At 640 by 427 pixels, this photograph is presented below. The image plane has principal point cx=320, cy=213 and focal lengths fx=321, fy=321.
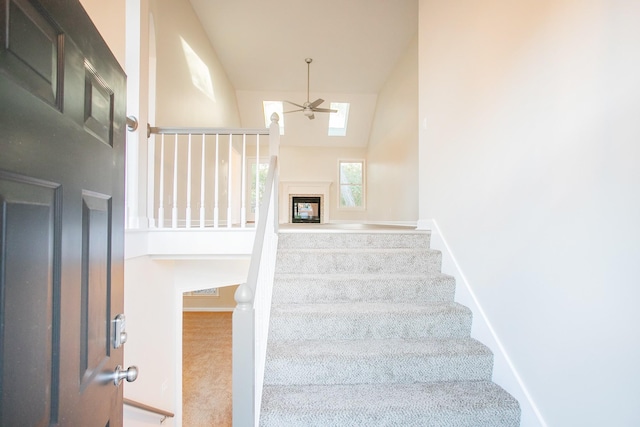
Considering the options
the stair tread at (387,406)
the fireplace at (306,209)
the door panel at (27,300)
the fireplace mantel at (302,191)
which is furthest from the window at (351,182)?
the door panel at (27,300)

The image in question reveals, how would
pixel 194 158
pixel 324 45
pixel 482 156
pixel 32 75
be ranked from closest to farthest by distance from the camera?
pixel 32 75, pixel 482 156, pixel 194 158, pixel 324 45

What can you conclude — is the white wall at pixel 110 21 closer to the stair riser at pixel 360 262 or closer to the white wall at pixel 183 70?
the stair riser at pixel 360 262

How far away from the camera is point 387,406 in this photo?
59.1 inches

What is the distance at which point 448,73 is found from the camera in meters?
2.46

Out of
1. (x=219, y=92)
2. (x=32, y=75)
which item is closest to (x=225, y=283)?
(x=32, y=75)

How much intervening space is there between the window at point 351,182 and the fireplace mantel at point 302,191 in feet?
1.35

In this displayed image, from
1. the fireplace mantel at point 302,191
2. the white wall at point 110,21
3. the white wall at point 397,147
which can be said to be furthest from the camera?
the fireplace mantel at point 302,191

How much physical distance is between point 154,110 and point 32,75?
2965 mm

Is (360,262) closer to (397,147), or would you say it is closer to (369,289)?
(369,289)

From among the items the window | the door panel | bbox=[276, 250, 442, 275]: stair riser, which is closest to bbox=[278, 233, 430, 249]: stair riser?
bbox=[276, 250, 442, 275]: stair riser

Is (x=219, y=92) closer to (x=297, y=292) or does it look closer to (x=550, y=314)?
(x=297, y=292)

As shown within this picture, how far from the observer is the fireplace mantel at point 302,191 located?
30.1 ft

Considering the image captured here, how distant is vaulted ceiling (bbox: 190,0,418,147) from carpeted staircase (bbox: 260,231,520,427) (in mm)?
3895

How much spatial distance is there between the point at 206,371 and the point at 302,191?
16.7 feet
